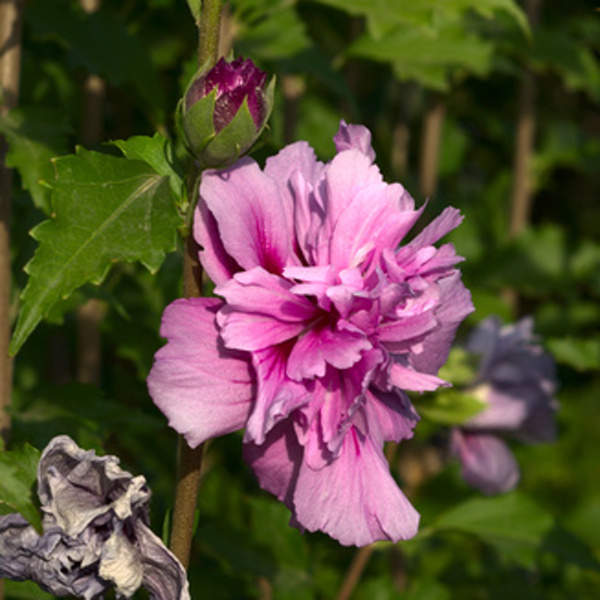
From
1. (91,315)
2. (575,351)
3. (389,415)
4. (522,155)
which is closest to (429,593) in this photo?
(575,351)

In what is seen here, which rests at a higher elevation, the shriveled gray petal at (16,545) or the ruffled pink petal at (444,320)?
the ruffled pink petal at (444,320)

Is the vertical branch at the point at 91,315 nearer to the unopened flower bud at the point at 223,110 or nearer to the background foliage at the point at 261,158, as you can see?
the background foliage at the point at 261,158

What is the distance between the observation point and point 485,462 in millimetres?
1519

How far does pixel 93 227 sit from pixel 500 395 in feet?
3.12

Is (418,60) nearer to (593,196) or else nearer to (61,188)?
(61,188)

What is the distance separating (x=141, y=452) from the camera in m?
1.64

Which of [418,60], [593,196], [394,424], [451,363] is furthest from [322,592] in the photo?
[593,196]

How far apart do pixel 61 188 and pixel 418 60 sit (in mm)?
1048

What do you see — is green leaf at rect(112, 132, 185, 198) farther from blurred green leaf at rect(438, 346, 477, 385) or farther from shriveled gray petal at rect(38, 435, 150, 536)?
blurred green leaf at rect(438, 346, 477, 385)

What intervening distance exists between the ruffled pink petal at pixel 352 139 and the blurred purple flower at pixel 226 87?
0.10 meters

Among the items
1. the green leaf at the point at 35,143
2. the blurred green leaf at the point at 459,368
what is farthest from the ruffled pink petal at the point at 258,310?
the blurred green leaf at the point at 459,368

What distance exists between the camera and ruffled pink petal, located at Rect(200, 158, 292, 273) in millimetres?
698

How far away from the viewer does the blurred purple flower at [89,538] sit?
71 centimetres

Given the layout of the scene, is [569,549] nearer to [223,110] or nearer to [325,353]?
[325,353]
